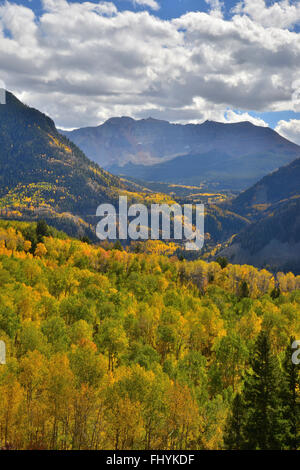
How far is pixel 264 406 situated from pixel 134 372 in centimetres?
1976

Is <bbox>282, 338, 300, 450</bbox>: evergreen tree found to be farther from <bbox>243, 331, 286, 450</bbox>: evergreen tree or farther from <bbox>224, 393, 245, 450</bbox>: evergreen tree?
<bbox>224, 393, 245, 450</bbox>: evergreen tree

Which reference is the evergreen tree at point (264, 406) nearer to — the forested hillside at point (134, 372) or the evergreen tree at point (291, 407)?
the forested hillside at point (134, 372)

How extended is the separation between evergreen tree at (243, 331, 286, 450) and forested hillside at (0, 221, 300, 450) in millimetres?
128

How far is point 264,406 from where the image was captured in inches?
1812

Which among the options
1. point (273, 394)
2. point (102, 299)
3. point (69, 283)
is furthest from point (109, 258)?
point (273, 394)

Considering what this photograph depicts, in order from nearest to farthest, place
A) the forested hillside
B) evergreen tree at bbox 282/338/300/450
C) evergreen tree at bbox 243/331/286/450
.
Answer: evergreen tree at bbox 243/331/286/450 → evergreen tree at bbox 282/338/300/450 → the forested hillside

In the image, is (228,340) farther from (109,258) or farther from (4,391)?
(109,258)

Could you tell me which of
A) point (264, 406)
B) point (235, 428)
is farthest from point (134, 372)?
point (264, 406)

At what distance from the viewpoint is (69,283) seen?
5113 inches

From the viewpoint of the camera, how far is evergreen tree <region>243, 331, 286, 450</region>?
4456 centimetres

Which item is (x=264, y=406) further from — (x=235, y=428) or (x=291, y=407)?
(x=235, y=428)

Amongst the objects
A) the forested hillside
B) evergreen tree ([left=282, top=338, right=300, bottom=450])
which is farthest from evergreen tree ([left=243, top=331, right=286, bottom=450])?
evergreen tree ([left=282, top=338, right=300, bottom=450])

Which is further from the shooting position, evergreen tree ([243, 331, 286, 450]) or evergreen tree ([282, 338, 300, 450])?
evergreen tree ([282, 338, 300, 450])
